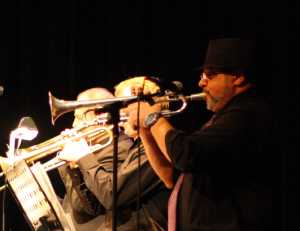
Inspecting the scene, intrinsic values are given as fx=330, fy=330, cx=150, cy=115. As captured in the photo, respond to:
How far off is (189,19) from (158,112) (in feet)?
6.28

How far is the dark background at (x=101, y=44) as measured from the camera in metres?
3.14

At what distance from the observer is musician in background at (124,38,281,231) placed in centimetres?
149

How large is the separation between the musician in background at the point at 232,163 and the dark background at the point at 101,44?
1.42 m

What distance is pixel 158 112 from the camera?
1767mm

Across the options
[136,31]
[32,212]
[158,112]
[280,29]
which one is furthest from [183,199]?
[136,31]

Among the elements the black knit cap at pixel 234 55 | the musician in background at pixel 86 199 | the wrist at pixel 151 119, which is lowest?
the musician in background at pixel 86 199

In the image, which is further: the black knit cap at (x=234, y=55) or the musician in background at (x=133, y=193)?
the musician in background at (x=133, y=193)

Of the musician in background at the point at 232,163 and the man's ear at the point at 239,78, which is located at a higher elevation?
the man's ear at the point at 239,78

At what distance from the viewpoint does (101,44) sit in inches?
156

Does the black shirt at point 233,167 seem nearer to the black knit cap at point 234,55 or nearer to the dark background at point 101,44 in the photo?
the black knit cap at point 234,55

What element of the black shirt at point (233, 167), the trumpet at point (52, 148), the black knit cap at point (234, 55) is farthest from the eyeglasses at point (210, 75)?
the trumpet at point (52, 148)

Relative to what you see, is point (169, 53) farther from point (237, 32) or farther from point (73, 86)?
point (73, 86)

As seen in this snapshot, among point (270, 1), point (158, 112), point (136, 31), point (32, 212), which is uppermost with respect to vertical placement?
point (270, 1)

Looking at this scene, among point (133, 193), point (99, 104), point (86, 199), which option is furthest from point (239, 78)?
point (86, 199)
